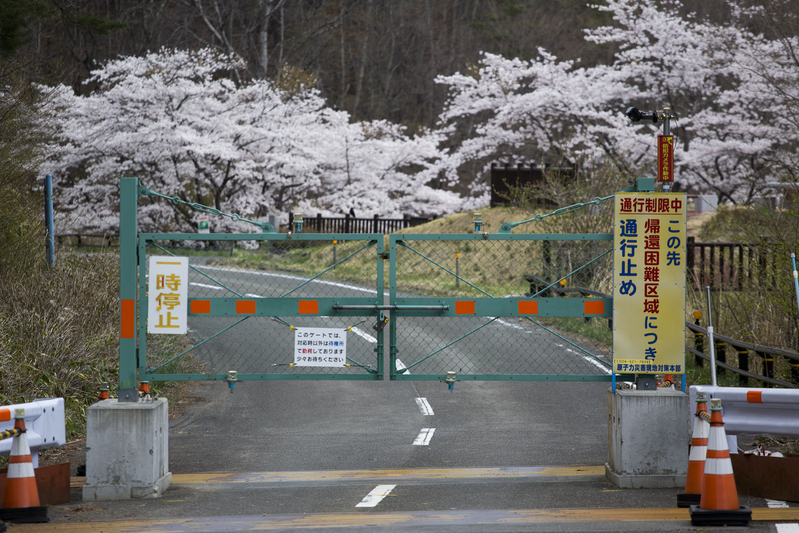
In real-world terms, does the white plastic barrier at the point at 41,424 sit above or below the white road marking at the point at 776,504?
above

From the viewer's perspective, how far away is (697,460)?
670cm

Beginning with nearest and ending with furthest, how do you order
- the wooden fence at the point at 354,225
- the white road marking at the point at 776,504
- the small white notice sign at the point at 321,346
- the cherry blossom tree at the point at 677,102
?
the white road marking at the point at 776,504 < the small white notice sign at the point at 321,346 < the cherry blossom tree at the point at 677,102 < the wooden fence at the point at 354,225

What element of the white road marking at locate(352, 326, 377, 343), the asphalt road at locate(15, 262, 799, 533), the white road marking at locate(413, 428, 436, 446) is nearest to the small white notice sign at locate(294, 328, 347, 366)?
the asphalt road at locate(15, 262, 799, 533)

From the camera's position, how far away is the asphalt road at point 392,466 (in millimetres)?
6332

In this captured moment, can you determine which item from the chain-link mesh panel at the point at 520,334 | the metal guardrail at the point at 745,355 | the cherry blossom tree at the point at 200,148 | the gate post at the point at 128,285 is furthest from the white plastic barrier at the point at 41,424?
the cherry blossom tree at the point at 200,148

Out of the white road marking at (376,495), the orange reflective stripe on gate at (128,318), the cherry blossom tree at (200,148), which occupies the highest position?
the cherry blossom tree at (200,148)

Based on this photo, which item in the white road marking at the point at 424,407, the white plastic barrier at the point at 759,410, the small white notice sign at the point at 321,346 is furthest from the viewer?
the white road marking at the point at 424,407

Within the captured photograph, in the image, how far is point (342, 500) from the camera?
708 centimetres

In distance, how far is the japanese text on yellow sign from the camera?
7.35 meters

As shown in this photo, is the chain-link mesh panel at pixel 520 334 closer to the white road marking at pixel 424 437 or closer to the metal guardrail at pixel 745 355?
the white road marking at pixel 424 437

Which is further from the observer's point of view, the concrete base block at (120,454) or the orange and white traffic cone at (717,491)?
the concrete base block at (120,454)

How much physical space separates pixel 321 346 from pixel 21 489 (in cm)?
267

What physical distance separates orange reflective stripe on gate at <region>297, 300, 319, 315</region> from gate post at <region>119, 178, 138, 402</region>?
1456 millimetres

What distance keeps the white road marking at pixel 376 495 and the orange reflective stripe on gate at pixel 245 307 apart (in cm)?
190
